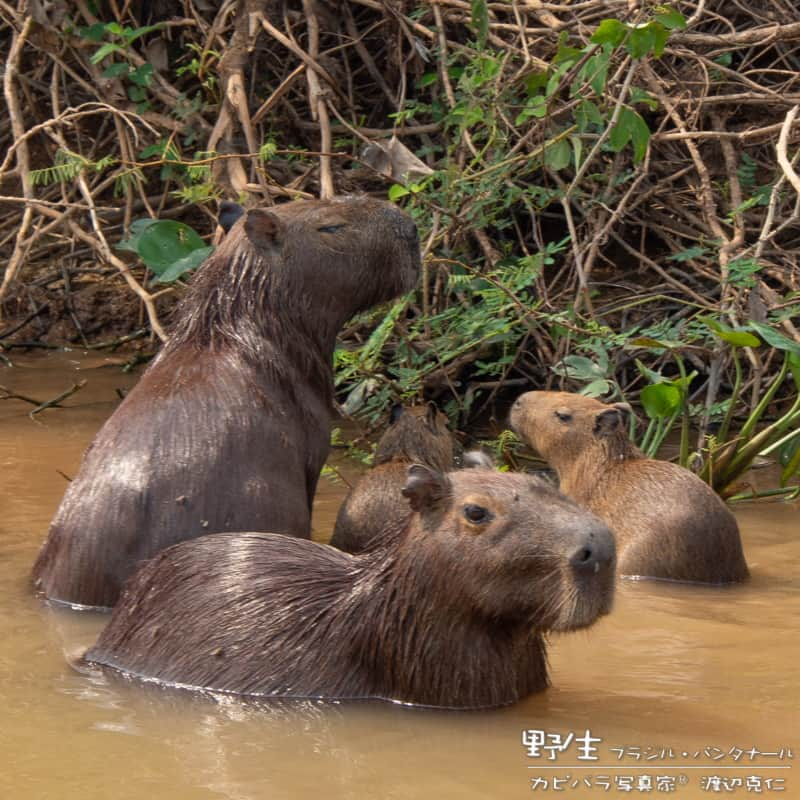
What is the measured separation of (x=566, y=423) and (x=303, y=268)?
1516 mm

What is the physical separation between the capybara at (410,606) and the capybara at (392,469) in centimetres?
110

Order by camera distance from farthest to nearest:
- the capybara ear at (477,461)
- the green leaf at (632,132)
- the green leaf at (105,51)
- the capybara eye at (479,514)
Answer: the green leaf at (105,51), the green leaf at (632,132), the capybara ear at (477,461), the capybara eye at (479,514)

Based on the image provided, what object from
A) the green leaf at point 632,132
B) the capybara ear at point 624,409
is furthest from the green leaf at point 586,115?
the capybara ear at point 624,409

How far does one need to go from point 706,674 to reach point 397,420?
2122 millimetres

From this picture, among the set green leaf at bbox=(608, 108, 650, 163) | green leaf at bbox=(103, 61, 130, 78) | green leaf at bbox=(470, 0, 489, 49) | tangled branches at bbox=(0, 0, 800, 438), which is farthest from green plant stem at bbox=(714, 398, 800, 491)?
green leaf at bbox=(103, 61, 130, 78)

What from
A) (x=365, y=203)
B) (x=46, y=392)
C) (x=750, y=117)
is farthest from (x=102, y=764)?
(x=750, y=117)

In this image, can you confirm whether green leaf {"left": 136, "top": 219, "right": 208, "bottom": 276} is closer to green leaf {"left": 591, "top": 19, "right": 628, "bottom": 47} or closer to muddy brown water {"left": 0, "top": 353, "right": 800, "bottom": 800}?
muddy brown water {"left": 0, "top": 353, "right": 800, "bottom": 800}

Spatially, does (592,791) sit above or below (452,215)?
below

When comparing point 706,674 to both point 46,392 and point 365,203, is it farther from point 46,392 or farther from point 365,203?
point 46,392

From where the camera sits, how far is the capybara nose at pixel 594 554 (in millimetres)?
3633

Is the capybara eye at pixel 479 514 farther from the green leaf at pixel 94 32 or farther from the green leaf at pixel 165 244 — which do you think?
the green leaf at pixel 94 32

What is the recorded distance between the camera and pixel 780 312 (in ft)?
20.5

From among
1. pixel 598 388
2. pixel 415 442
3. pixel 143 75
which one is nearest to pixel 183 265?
pixel 415 442

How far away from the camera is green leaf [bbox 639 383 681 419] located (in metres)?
5.67
